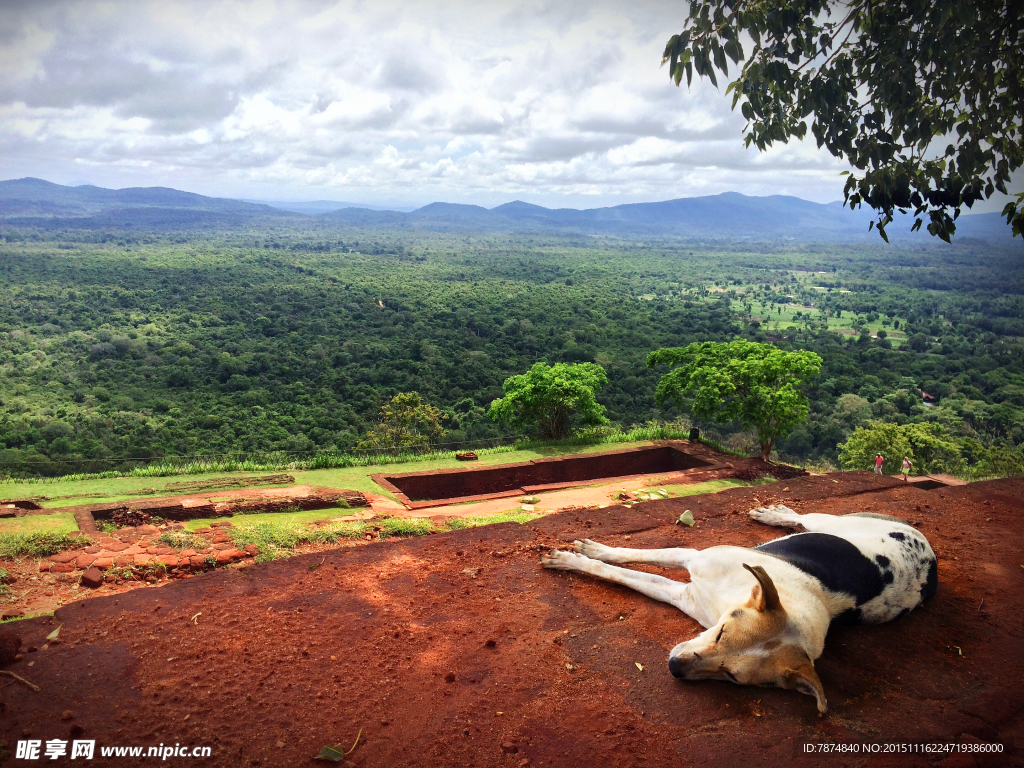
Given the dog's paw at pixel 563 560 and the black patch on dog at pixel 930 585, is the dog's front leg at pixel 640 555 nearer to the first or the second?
the dog's paw at pixel 563 560

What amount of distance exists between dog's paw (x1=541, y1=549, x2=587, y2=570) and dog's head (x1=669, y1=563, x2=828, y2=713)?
160cm

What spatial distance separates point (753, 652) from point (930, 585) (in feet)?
6.68

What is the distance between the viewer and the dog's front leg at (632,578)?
14.8 ft

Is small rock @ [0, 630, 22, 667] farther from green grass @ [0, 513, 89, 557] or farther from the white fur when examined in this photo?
the white fur

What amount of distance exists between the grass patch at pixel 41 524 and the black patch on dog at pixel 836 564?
21.4 ft

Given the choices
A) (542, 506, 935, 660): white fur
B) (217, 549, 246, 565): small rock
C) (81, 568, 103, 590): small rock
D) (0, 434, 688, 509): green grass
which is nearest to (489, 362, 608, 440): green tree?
(0, 434, 688, 509): green grass

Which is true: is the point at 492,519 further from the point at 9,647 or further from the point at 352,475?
the point at 9,647

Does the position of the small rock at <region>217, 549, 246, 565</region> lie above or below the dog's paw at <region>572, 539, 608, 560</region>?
below

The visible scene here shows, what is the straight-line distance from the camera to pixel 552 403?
14.4 metres

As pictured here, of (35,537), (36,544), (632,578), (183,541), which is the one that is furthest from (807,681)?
(35,537)

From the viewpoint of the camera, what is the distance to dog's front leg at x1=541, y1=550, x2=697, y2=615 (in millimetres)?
4516

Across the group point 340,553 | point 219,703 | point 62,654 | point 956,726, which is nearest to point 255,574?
point 340,553

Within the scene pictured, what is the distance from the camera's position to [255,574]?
17.1 feet

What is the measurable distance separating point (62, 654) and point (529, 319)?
6448cm
